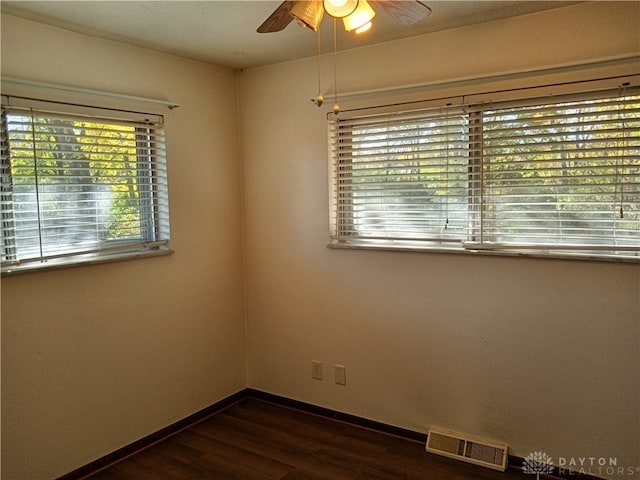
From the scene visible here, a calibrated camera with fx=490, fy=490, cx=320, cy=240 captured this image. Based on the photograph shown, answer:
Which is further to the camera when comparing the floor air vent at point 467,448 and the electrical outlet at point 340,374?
the electrical outlet at point 340,374

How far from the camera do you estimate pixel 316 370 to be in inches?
127

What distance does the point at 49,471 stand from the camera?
244cm

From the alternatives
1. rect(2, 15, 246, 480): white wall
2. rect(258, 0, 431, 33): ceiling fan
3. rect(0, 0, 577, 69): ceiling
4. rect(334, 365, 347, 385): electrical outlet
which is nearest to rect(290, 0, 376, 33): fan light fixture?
rect(258, 0, 431, 33): ceiling fan

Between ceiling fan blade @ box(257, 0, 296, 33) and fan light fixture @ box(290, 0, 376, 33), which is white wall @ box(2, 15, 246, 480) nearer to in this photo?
ceiling fan blade @ box(257, 0, 296, 33)

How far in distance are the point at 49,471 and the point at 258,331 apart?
4.82ft

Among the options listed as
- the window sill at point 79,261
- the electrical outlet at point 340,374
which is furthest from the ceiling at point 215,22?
the electrical outlet at point 340,374

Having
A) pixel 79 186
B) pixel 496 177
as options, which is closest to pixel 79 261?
pixel 79 186

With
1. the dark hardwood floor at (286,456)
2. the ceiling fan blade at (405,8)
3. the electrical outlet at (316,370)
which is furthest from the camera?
the electrical outlet at (316,370)

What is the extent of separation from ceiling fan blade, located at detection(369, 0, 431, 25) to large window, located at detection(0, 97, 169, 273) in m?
1.67

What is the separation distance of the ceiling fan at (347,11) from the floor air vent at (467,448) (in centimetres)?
215

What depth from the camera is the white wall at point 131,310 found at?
7.66 ft

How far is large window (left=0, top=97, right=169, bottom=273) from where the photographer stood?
230cm

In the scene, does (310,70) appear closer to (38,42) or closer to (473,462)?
(38,42)

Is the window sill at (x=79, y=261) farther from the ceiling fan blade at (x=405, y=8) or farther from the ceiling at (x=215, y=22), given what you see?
the ceiling fan blade at (x=405, y=8)
